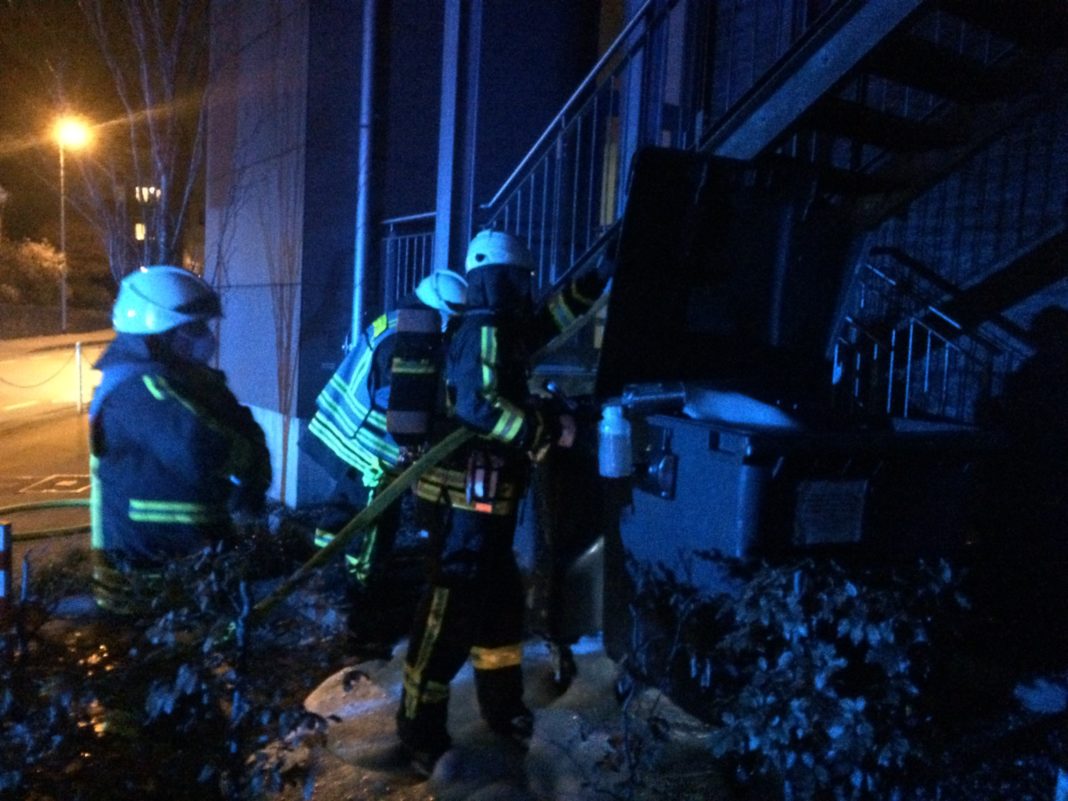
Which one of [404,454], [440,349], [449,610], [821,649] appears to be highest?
[440,349]

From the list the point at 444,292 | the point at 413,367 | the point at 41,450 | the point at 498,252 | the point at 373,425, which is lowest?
the point at 41,450

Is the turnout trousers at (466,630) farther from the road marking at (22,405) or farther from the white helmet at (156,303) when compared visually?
the road marking at (22,405)

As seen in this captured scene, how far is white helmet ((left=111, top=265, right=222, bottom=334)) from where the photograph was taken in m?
3.10

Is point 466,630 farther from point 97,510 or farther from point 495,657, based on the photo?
point 97,510

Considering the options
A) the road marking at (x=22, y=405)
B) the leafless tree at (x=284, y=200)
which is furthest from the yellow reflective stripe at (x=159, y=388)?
the road marking at (x=22, y=405)

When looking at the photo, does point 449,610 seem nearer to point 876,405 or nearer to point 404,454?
point 404,454

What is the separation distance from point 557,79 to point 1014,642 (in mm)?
5456

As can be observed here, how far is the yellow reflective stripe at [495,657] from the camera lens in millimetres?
3676

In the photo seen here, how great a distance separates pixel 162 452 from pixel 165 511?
21 centimetres

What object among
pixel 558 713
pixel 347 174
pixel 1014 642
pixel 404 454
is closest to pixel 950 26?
pixel 1014 642

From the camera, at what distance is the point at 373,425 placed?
4391 mm

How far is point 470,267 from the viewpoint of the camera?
3.76m

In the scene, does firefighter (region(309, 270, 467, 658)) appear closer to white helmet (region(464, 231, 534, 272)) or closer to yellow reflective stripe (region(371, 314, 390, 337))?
yellow reflective stripe (region(371, 314, 390, 337))

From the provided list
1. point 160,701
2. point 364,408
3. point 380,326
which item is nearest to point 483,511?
point 364,408
